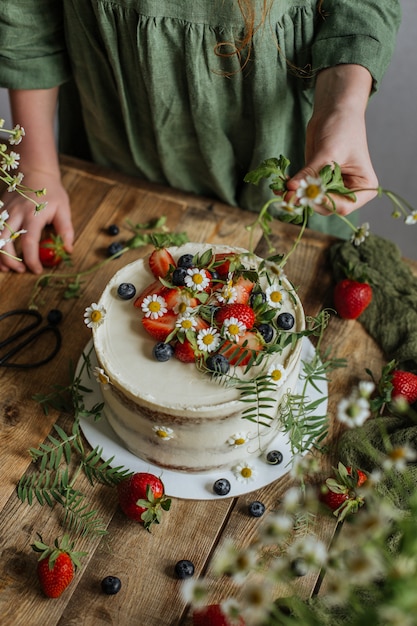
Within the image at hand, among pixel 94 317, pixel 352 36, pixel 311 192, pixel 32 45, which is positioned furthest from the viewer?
pixel 32 45

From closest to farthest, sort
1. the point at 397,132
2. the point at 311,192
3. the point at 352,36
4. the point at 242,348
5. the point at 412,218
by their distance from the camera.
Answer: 1. the point at 311,192
2. the point at 412,218
3. the point at 242,348
4. the point at 352,36
5. the point at 397,132

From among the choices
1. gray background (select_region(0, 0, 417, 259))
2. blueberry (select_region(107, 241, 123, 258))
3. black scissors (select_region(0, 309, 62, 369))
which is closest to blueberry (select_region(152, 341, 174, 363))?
black scissors (select_region(0, 309, 62, 369))

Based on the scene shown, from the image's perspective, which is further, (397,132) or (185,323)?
(397,132)

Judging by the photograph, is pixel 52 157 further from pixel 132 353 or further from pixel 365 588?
pixel 365 588

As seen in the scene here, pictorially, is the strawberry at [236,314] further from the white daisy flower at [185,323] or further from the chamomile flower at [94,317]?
the chamomile flower at [94,317]

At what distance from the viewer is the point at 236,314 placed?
3.92ft

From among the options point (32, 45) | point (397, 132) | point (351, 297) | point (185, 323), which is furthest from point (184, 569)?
point (397, 132)

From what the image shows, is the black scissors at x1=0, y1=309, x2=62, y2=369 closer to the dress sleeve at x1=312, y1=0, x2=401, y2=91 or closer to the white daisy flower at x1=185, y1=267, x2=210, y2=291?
the white daisy flower at x1=185, y1=267, x2=210, y2=291

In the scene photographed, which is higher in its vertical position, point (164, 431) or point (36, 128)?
point (36, 128)

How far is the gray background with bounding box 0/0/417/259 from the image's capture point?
84.7 inches

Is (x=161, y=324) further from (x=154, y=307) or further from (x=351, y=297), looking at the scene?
(x=351, y=297)

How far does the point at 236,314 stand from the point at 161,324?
0.14m

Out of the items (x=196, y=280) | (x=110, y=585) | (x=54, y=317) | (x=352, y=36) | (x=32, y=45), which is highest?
(x=352, y=36)

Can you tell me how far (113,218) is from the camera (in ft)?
5.54
